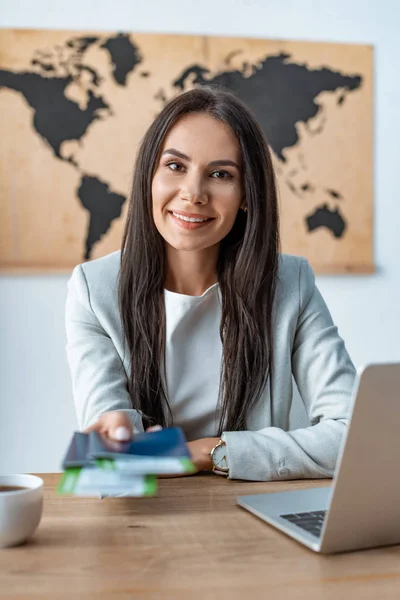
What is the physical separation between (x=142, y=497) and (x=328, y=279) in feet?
7.41

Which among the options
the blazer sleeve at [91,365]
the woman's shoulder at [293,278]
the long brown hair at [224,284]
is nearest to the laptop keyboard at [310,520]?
the blazer sleeve at [91,365]

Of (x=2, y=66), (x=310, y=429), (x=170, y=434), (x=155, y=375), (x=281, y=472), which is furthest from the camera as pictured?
(x=2, y=66)

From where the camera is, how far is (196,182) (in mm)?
1612

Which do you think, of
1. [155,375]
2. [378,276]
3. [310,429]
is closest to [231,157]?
[155,375]

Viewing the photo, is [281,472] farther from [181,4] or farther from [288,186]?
[181,4]

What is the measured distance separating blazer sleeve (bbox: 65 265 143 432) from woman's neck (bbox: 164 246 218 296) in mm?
208

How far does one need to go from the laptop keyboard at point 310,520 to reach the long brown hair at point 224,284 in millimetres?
633

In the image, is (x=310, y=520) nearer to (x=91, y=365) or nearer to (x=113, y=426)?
(x=113, y=426)

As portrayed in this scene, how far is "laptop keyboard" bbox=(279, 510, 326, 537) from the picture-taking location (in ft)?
3.00

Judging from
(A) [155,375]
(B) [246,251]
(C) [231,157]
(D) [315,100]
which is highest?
(D) [315,100]

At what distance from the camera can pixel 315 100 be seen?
323 cm

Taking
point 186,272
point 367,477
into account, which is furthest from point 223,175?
point 367,477

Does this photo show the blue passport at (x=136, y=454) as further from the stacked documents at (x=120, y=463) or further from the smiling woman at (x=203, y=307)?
the smiling woman at (x=203, y=307)

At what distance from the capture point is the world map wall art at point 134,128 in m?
3.03
